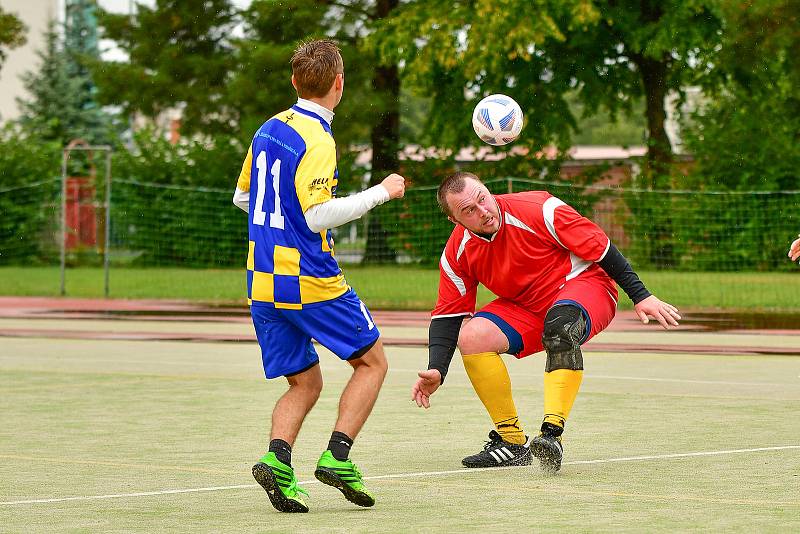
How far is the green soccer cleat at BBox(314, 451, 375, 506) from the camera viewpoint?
20.8 ft

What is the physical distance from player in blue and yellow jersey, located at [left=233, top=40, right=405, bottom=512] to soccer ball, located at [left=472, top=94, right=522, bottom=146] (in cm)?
340

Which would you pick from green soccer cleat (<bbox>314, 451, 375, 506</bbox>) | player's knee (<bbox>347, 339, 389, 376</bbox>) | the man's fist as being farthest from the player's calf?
the man's fist

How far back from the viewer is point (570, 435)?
8.89 m

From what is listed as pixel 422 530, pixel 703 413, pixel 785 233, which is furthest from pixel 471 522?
pixel 785 233

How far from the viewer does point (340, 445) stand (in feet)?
21.2

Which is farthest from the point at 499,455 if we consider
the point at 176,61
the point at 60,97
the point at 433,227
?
the point at 60,97

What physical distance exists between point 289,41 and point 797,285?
1495 cm

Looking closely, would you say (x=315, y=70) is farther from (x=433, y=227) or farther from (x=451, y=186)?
(x=433, y=227)

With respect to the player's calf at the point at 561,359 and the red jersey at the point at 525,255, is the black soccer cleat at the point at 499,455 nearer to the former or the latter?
the player's calf at the point at 561,359

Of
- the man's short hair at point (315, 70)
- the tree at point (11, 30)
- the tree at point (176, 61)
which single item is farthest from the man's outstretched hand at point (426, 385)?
the tree at point (11, 30)

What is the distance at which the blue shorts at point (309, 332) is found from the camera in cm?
649

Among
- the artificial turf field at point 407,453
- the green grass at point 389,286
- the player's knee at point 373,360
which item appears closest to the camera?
the artificial turf field at point 407,453

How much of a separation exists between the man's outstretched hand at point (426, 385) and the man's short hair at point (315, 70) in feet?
5.18

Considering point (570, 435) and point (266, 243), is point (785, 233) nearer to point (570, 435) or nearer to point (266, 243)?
point (570, 435)
